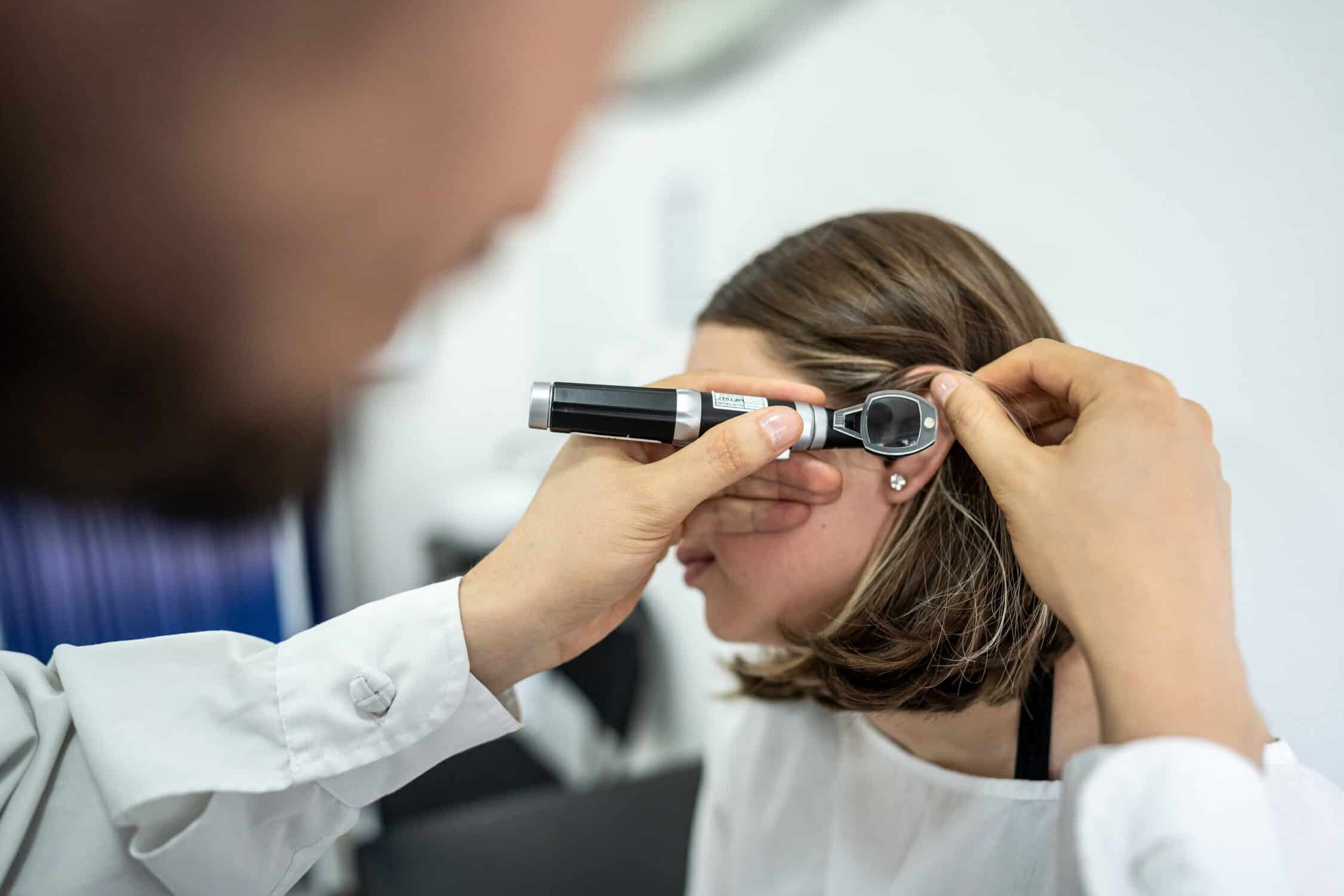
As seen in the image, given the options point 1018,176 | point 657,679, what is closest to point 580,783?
point 657,679

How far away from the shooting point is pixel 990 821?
658 mm

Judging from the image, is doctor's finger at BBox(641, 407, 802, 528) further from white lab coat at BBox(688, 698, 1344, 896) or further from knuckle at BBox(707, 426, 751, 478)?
white lab coat at BBox(688, 698, 1344, 896)

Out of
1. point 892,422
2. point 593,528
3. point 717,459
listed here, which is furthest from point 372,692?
point 892,422

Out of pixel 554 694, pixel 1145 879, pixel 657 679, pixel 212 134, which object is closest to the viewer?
pixel 1145 879

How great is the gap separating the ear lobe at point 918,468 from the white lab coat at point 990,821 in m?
0.27

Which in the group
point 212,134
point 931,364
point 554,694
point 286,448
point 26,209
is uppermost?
point 212,134

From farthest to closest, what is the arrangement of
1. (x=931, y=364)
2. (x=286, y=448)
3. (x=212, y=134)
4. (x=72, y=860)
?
(x=286, y=448)
(x=212, y=134)
(x=931, y=364)
(x=72, y=860)

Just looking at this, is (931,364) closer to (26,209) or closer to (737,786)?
(737,786)

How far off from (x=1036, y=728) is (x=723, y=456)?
42 centimetres

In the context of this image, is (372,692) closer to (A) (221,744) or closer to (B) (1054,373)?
(A) (221,744)

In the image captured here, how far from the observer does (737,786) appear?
940 millimetres

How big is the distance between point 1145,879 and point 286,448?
970mm

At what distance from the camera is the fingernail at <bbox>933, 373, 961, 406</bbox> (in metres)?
0.54

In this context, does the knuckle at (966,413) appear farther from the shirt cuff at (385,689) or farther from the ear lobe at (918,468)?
the shirt cuff at (385,689)
